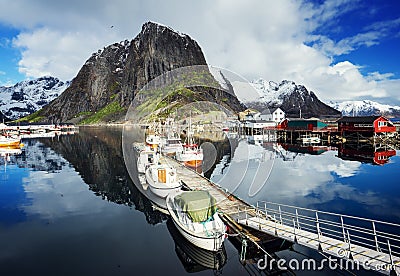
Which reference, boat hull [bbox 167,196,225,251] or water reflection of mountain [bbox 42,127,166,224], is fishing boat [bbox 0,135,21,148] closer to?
water reflection of mountain [bbox 42,127,166,224]

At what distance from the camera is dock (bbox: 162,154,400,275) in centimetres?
1291

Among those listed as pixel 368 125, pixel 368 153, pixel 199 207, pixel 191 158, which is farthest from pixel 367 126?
pixel 199 207

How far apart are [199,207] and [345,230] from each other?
11447 mm

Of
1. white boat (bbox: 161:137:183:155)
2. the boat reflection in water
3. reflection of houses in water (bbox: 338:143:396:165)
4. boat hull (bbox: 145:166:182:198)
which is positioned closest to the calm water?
the boat reflection in water

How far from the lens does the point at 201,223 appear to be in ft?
59.0

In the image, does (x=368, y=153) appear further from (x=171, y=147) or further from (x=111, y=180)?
(x=111, y=180)

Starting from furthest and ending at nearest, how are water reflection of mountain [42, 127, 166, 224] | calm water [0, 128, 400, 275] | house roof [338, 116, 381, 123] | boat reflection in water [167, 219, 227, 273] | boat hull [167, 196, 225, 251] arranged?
house roof [338, 116, 381, 123]
water reflection of mountain [42, 127, 166, 224]
calm water [0, 128, 400, 275]
boat hull [167, 196, 225, 251]
boat reflection in water [167, 219, 227, 273]

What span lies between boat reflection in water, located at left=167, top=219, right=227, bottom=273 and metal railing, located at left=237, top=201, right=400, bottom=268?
3351mm

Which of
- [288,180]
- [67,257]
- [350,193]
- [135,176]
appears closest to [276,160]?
[288,180]

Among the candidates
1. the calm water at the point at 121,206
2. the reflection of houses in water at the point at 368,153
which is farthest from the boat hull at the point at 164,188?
the reflection of houses in water at the point at 368,153

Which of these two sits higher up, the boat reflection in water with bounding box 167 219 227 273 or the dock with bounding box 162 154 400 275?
the dock with bounding box 162 154 400 275

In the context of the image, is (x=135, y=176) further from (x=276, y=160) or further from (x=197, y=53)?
(x=197, y=53)

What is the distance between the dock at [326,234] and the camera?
508 inches

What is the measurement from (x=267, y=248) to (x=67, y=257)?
13.1 m
